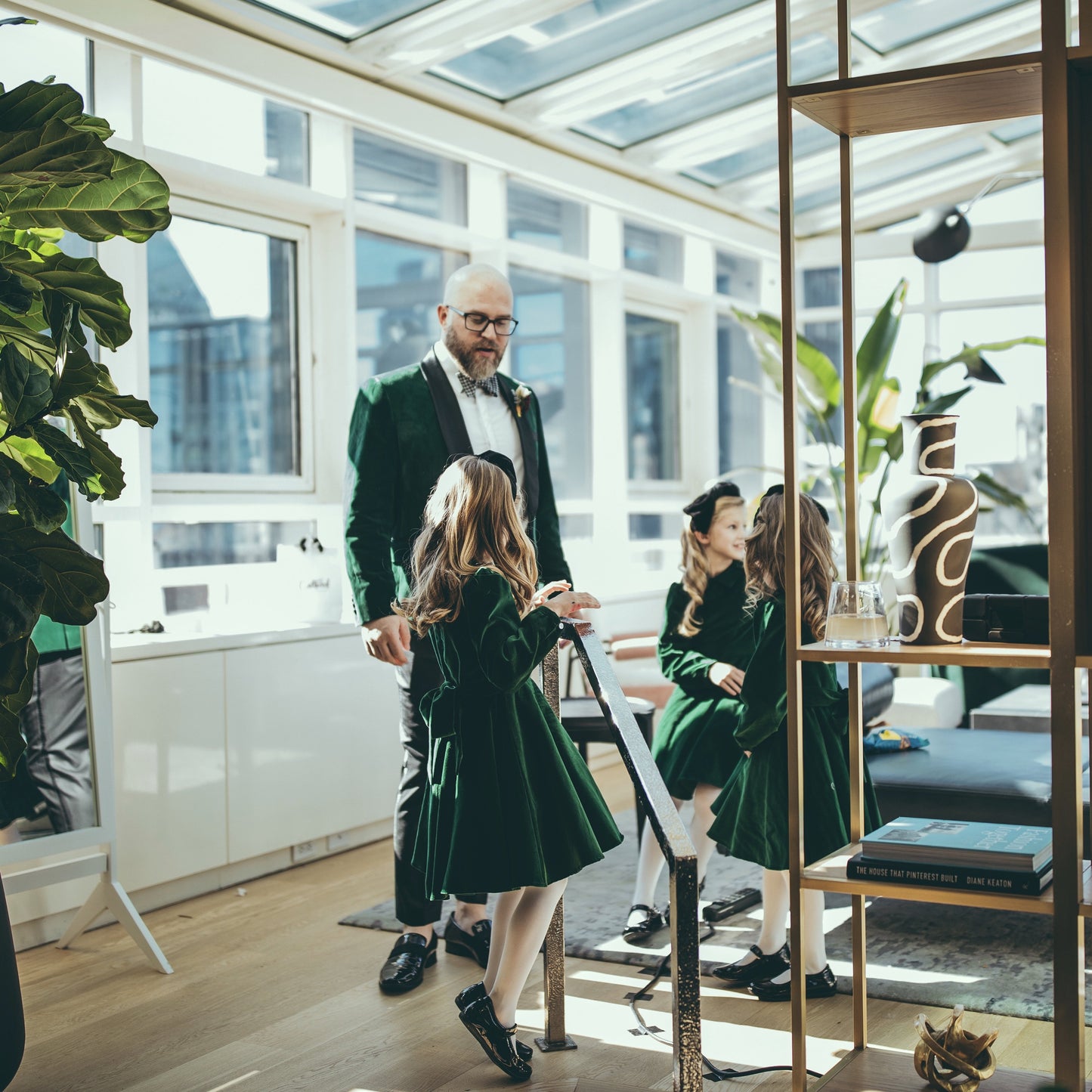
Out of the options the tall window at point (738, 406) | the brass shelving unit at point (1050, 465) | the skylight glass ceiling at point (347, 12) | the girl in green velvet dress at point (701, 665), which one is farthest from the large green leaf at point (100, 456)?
the tall window at point (738, 406)

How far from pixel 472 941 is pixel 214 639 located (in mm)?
1216

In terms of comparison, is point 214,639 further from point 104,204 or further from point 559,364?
point 559,364

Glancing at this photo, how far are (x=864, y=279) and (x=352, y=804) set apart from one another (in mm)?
5041

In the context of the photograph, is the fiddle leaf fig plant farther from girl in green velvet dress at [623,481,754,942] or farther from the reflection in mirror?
girl in green velvet dress at [623,481,754,942]

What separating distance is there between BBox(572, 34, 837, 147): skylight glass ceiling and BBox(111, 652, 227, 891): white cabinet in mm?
3216

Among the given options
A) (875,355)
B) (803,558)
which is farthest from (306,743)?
(875,355)

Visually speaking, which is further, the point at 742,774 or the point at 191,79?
the point at 191,79

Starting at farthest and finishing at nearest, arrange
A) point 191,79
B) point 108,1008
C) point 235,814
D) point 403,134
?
point 403,134
point 191,79
point 235,814
point 108,1008

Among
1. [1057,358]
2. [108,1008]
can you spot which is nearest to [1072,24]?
[1057,358]

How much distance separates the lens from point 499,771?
2488 mm

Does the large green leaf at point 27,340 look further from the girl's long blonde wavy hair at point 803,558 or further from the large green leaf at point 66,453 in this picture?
the girl's long blonde wavy hair at point 803,558

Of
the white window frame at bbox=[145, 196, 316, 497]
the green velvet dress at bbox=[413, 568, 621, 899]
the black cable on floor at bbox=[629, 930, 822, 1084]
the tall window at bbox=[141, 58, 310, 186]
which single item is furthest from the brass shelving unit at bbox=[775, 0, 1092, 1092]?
the white window frame at bbox=[145, 196, 316, 497]

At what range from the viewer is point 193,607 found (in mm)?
4422

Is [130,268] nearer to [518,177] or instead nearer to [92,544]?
[92,544]
